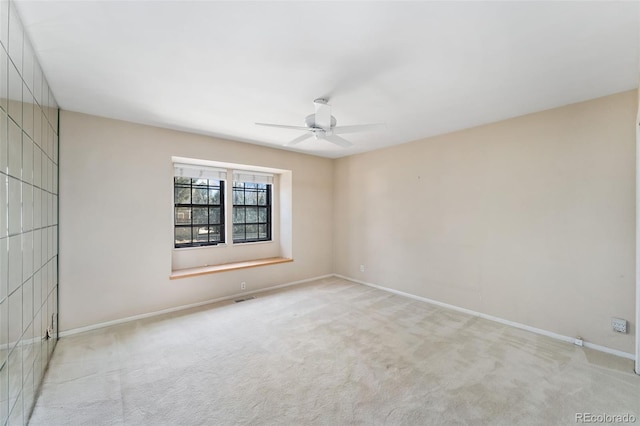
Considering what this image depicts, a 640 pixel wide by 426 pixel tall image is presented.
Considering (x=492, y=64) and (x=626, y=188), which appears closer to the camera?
(x=492, y=64)

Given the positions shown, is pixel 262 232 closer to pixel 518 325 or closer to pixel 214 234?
pixel 214 234

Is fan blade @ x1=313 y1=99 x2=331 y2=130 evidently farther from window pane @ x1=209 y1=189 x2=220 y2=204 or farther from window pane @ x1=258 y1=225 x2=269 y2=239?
window pane @ x1=258 y1=225 x2=269 y2=239

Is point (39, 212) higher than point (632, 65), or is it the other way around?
point (632, 65)

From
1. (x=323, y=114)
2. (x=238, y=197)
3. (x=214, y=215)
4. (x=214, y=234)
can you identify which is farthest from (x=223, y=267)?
(x=323, y=114)

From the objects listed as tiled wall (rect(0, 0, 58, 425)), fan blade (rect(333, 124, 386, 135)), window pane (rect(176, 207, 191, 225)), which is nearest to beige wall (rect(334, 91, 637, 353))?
fan blade (rect(333, 124, 386, 135))

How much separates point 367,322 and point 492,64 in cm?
297

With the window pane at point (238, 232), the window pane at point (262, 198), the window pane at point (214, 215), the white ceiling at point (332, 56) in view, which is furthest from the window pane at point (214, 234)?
the white ceiling at point (332, 56)

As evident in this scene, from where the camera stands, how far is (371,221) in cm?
505

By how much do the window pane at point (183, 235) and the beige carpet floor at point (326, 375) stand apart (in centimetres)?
125

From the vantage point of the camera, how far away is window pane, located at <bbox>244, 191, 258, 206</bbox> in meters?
5.18

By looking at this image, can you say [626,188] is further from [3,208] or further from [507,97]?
[3,208]

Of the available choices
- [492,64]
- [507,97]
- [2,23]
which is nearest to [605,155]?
[507,97]

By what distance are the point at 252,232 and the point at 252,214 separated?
1.16ft

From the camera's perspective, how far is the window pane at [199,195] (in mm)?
4484
